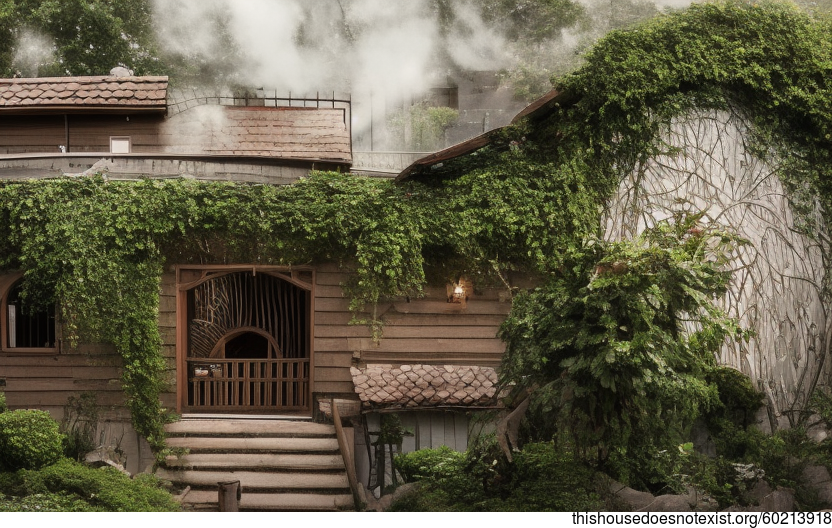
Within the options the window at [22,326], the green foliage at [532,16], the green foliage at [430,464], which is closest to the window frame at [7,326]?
the window at [22,326]

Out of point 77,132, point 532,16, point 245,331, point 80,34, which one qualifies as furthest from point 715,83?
point 77,132

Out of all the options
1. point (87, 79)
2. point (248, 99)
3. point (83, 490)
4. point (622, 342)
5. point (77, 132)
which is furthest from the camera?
point (248, 99)

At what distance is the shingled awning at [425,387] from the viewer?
798cm

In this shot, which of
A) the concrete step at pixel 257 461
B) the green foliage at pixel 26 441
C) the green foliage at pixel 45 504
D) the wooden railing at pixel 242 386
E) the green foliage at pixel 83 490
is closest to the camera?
the green foliage at pixel 45 504

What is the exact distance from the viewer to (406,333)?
829 centimetres

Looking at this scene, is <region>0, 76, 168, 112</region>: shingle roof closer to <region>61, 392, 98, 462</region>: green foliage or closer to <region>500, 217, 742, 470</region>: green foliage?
<region>61, 392, 98, 462</region>: green foliage

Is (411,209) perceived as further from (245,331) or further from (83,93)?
(83,93)

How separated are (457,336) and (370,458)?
1.41 m

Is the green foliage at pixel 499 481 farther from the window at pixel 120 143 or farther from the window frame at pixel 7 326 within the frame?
the window at pixel 120 143

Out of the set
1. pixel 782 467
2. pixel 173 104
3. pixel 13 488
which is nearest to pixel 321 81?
pixel 173 104

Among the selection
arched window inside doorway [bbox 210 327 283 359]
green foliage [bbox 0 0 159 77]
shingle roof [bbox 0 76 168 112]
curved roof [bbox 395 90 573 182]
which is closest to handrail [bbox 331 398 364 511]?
arched window inside doorway [bbox 210 327 283 359]

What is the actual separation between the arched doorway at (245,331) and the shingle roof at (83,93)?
2409 mm

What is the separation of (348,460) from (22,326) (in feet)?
11.0

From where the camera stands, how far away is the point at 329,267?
27.1ft
